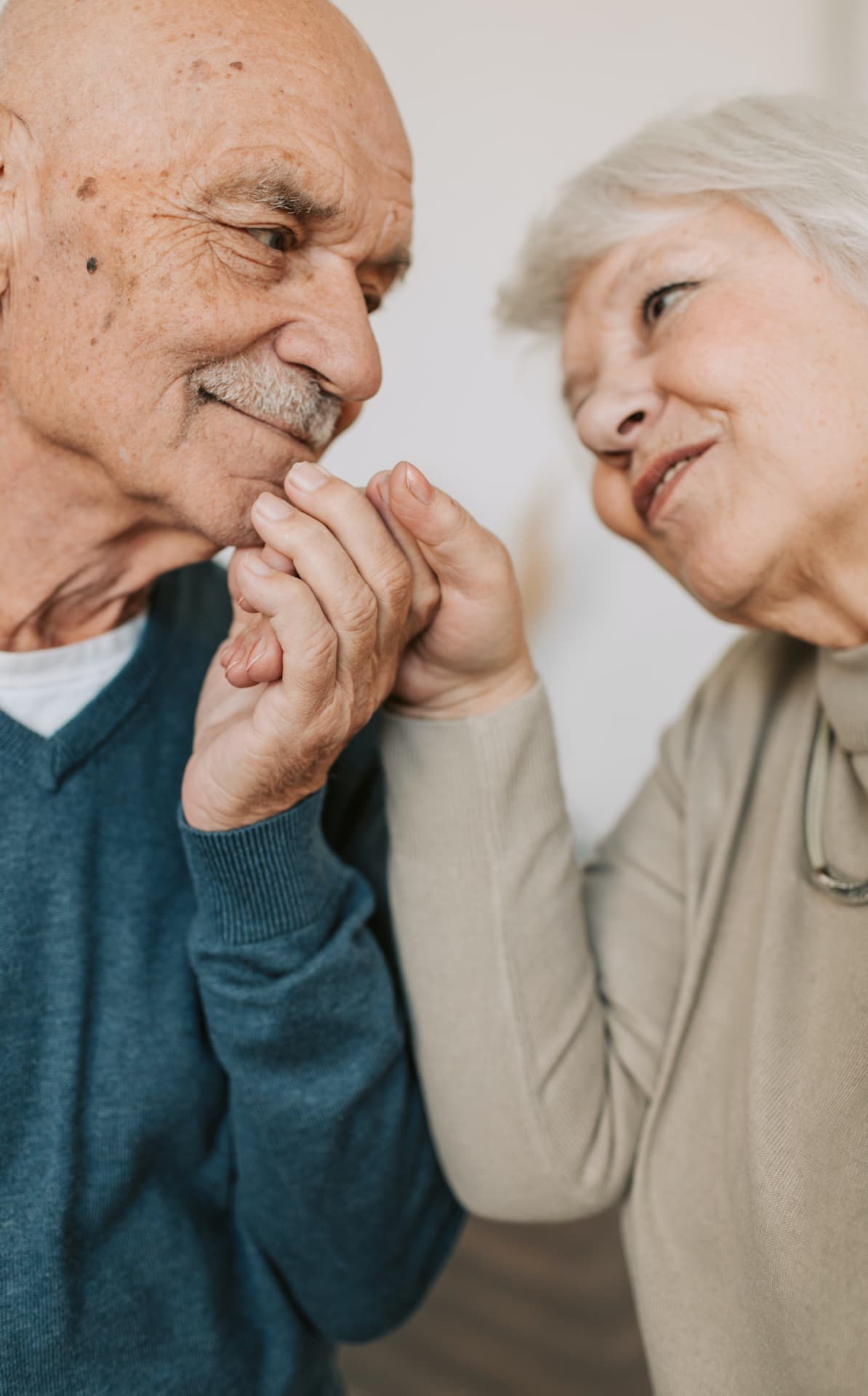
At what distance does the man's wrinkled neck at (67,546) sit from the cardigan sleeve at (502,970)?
302 millimetres

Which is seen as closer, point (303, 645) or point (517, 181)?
point (303, 645)

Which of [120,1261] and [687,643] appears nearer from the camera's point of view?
[120,1261]

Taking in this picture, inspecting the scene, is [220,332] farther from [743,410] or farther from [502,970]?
[502,970]

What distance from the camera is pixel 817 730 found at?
3.72 ft

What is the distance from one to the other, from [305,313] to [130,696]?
407mm

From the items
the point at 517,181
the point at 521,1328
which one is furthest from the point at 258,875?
the point at 521,1328

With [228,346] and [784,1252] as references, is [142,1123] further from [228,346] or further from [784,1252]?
[228,346]

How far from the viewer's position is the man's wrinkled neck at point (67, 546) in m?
0.95

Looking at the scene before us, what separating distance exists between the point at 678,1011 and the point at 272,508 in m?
0.68

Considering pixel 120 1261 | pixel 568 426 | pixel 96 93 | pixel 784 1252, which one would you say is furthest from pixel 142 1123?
pixel 568 426

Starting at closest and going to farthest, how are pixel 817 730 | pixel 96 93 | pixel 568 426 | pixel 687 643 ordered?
1. pixel 96 93
2. pixel 817 730
3. pixel 568 426
4. pixel 687 643

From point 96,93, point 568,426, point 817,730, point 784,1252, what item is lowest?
point 784,1252

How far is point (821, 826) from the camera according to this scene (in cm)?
107

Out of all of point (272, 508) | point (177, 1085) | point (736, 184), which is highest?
point (736, 184)
